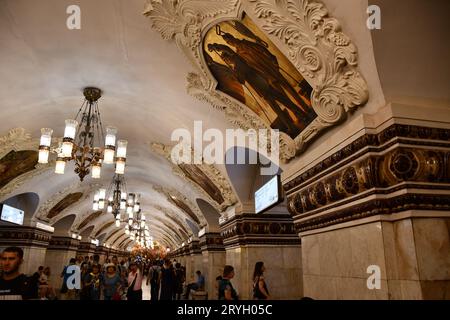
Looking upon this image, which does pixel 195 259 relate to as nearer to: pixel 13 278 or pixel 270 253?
pixel 270 253

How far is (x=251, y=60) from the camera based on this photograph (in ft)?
14.5

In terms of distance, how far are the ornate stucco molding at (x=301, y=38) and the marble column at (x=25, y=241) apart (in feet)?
38.8

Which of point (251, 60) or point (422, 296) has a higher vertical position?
point (251, 60)

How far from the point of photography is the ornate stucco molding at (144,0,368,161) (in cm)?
321

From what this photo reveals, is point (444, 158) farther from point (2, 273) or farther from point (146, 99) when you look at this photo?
point (146, 99)

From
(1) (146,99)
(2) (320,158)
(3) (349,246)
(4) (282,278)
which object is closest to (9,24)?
(1) (146,99)

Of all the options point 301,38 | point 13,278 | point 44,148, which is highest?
point 301,38

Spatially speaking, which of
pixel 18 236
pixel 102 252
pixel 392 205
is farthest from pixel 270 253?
pixel 102 252

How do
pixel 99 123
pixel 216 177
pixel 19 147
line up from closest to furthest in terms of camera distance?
1. pixel 99 123
2. pixel 216 177
3. pixel 19 147

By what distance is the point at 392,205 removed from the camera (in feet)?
9.34

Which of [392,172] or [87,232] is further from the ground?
[87,232]

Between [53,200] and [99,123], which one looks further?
[53,200]

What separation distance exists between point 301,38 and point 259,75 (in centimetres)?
110

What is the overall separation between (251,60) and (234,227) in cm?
479
